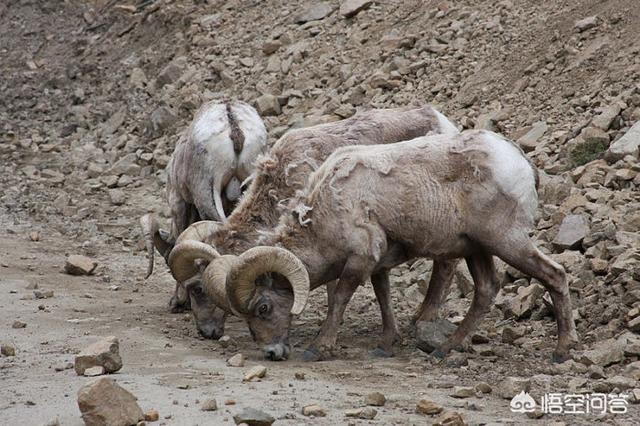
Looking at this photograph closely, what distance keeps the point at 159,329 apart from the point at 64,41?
48.0 feet

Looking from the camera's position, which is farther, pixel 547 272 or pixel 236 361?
pixel 547 272

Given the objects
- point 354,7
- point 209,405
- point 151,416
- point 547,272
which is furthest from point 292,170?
point 354,7

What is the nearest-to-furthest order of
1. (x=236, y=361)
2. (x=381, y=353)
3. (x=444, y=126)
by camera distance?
1. (x=236, y=361)
2. (x=381, y=353)
3. (x=444, y=126)

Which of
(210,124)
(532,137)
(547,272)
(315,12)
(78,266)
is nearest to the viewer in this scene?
(547,272)

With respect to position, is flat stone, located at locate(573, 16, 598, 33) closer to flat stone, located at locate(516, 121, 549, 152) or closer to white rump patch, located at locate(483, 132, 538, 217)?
flat stone, located at locate(516, 121, 549, 152)

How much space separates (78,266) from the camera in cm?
1497

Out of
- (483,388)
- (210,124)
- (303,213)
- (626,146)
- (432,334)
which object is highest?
(210,124)

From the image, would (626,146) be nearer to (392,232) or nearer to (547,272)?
(547,272)

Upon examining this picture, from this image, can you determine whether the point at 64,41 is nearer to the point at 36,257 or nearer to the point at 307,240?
the point at 36,257

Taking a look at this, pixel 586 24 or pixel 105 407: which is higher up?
pixel 586 24

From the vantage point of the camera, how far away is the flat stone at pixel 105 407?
7938mm

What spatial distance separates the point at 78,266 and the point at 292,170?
425 centimetres

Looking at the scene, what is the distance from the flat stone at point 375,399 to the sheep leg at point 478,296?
1986 mm

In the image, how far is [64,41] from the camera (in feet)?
83.3
